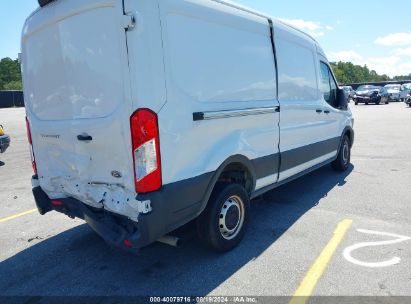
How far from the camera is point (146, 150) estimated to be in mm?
2887

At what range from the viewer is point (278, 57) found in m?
4.52

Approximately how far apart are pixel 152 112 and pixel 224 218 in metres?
1.51

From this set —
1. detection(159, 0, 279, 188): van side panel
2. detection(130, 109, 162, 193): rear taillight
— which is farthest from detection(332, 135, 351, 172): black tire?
detection(130, 109, 162, 193): rear taillight

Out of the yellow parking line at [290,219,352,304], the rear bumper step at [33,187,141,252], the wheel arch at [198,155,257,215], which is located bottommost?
the yellow parking line at [290,219,352,304]

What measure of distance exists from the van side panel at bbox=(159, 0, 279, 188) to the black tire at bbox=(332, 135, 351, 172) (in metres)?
3.24

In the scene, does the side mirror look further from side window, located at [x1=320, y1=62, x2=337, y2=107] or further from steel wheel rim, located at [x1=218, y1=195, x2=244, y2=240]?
steel wheel rim, located at [x1=218, y1=195, x2=244, y2=240]

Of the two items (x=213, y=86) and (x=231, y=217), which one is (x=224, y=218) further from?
(x=213, y=86)

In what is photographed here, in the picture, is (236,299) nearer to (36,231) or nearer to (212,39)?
(212,39)

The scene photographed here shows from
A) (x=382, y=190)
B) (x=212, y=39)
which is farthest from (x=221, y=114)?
(x=382, y=190)

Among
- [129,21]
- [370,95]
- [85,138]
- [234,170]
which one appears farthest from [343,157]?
[370,95]

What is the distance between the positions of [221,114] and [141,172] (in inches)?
41.3

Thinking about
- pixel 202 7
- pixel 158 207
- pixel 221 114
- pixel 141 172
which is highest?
pixel 202 7

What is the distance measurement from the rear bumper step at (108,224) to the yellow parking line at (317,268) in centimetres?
145

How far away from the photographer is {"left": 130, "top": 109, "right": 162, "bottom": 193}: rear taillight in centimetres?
284
